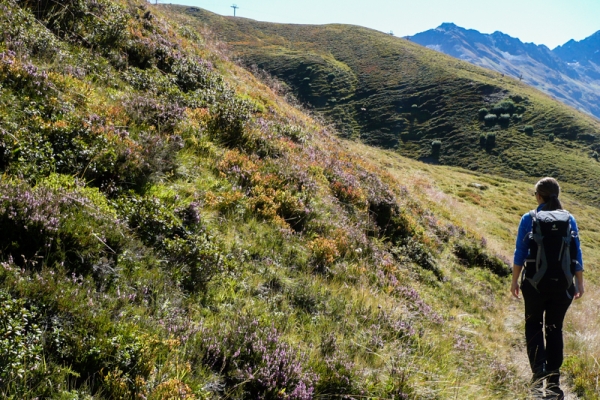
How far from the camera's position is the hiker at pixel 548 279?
519cm

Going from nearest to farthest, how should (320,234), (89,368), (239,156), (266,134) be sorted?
(89,368) < (320,234) < (239,156) < (266,134)

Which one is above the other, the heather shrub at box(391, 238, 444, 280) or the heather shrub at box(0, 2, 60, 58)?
the heather shrub at box(0, 2, 60, 58)

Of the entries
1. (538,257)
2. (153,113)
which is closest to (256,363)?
(538,257)

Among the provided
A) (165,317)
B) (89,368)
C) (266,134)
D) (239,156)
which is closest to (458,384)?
(165,317)

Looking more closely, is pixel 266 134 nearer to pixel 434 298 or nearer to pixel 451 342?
pixel 434 298

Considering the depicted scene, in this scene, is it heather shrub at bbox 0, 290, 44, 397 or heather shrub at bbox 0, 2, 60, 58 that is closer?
heather shrub at bbox 0, 290, 44, 397

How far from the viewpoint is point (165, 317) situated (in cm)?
335

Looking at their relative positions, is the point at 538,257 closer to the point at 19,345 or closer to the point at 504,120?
the point at 19,345

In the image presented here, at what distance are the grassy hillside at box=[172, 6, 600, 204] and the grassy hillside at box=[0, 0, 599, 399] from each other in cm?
4249

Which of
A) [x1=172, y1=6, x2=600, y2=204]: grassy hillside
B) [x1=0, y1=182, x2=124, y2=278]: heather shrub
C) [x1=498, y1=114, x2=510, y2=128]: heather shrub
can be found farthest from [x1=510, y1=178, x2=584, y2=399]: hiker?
[x1=498, y1=114, x2=510, y2=128]: heather shrub

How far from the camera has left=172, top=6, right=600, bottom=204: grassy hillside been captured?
56.0 meters

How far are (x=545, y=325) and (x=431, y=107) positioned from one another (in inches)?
2814

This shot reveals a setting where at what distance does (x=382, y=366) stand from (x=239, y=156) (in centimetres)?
529

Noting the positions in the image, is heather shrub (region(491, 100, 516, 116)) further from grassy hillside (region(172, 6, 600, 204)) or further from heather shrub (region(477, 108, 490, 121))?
heather shrub (region(477, 108, 490, 121))
